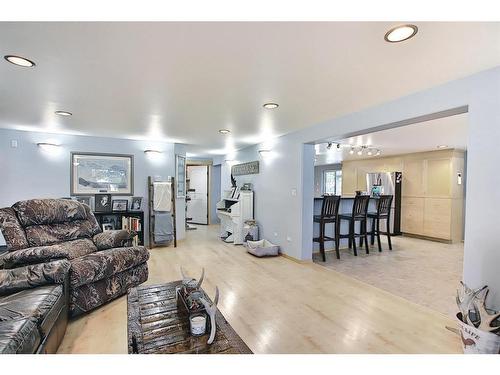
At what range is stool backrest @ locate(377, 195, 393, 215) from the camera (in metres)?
5.09

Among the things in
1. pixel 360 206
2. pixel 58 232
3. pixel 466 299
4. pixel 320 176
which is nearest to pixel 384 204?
pixel 360 206

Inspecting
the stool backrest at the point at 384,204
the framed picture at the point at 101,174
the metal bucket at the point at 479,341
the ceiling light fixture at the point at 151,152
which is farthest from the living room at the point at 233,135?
the ceiling light fixture at the point at 151,152

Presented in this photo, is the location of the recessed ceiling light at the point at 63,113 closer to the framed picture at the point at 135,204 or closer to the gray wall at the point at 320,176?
the framed picture at the point at 135,204

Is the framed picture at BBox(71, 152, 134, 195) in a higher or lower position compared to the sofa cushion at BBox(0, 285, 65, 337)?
higher

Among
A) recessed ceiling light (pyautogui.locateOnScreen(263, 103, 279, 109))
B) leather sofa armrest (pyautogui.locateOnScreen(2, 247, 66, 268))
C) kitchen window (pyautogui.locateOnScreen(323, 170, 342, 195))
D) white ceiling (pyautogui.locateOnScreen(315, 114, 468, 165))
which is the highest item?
recessed ceiling light (pyautogui.locateOnScreen(263, 103, 279, 109))

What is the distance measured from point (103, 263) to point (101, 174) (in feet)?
9.88

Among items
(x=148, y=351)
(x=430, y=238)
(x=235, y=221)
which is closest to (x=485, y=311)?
(x=148, y=351)

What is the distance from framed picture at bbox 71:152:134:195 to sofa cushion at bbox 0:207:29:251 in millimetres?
2448

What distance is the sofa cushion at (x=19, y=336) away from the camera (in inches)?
50.2

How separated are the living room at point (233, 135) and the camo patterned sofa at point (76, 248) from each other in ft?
0.06

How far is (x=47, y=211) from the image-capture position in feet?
9.53

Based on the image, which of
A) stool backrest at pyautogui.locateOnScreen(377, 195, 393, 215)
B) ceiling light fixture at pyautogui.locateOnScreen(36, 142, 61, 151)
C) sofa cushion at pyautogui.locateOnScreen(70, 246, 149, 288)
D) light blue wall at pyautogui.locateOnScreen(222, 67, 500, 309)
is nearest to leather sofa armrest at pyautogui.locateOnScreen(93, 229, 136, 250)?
sofa cushion at pyautogui.locateOnScreen(70, 246, 149, 288)

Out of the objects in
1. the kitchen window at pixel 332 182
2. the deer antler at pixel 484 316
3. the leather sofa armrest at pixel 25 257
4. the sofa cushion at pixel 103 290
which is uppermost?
the kitchen window at pixel 332 182

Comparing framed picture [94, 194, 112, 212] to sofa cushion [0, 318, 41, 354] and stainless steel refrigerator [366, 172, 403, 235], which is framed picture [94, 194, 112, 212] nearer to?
sofa cushion [0, 318, 41, 354]
